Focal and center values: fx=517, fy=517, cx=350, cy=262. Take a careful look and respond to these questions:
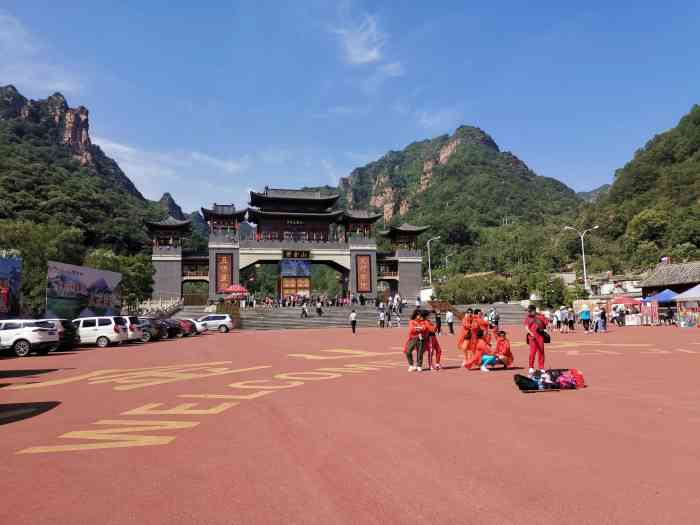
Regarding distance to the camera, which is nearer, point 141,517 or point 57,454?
point 141,517

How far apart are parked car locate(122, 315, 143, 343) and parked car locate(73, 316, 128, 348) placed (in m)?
0.62

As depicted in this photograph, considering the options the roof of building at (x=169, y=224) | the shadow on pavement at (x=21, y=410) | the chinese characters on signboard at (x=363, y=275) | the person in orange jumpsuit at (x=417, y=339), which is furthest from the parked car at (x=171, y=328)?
the chinese characters on signboard at (x=363, y=275)


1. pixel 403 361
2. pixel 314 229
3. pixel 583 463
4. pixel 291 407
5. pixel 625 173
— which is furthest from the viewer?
pixel 625 173

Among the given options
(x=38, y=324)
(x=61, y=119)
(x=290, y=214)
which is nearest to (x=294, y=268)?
(x=290, y=214)

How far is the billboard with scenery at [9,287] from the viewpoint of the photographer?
2127cm

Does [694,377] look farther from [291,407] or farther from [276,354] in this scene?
[276,354]

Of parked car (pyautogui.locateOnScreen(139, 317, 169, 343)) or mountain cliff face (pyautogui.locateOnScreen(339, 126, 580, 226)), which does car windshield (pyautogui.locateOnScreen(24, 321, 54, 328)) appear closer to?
parked car (pyautogui.locateOnScreen(139, 317, 169, 343))

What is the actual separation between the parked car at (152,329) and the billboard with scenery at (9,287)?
199 inches

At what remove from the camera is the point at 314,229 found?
54594mm

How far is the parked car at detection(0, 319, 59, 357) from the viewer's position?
1742cm

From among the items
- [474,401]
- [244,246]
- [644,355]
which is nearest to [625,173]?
[244,246]

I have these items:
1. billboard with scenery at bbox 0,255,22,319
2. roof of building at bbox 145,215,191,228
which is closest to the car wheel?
billboard with scenery at bbox 0,255,22,319

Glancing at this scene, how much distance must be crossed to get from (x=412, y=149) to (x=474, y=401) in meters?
188

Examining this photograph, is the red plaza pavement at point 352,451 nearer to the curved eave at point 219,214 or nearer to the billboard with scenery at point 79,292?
the billboard with scenery at point 79,292
